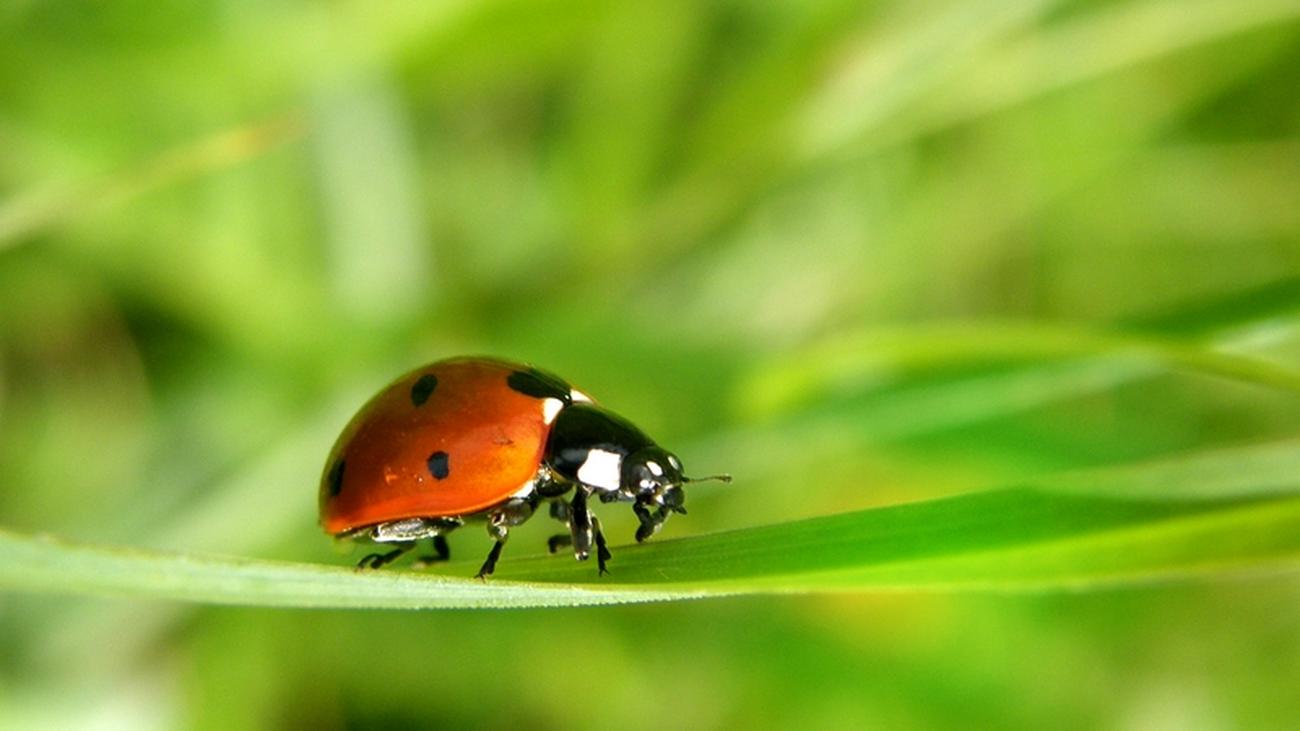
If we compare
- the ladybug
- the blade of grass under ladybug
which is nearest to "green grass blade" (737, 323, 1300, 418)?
the blade of grass under ladybug

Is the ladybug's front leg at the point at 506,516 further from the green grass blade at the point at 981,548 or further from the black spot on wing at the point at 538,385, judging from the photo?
the green grass blade at the point at 981,548

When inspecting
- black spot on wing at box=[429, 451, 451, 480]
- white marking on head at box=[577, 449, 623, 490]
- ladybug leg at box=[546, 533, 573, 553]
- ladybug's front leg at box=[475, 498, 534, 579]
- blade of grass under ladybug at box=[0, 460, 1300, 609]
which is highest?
black spot on wing at box=[429, 451, 451, 480]

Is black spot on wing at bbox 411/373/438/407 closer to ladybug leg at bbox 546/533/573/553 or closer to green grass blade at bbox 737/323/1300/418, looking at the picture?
ladybug leg at bbox 546/533/573/553

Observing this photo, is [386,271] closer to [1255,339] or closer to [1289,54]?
[1255,339]

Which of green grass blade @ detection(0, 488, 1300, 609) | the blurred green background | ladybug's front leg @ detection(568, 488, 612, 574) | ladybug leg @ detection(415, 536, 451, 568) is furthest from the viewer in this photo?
the blurred green background

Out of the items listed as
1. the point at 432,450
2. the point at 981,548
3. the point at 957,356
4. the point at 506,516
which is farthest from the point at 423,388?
the point at 957,356

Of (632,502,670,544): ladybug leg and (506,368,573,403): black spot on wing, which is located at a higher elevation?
(506,368,573,403): black spot on wing

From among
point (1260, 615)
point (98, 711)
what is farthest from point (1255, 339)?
point (98, 711)

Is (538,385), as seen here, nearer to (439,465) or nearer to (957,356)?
(439,465)
